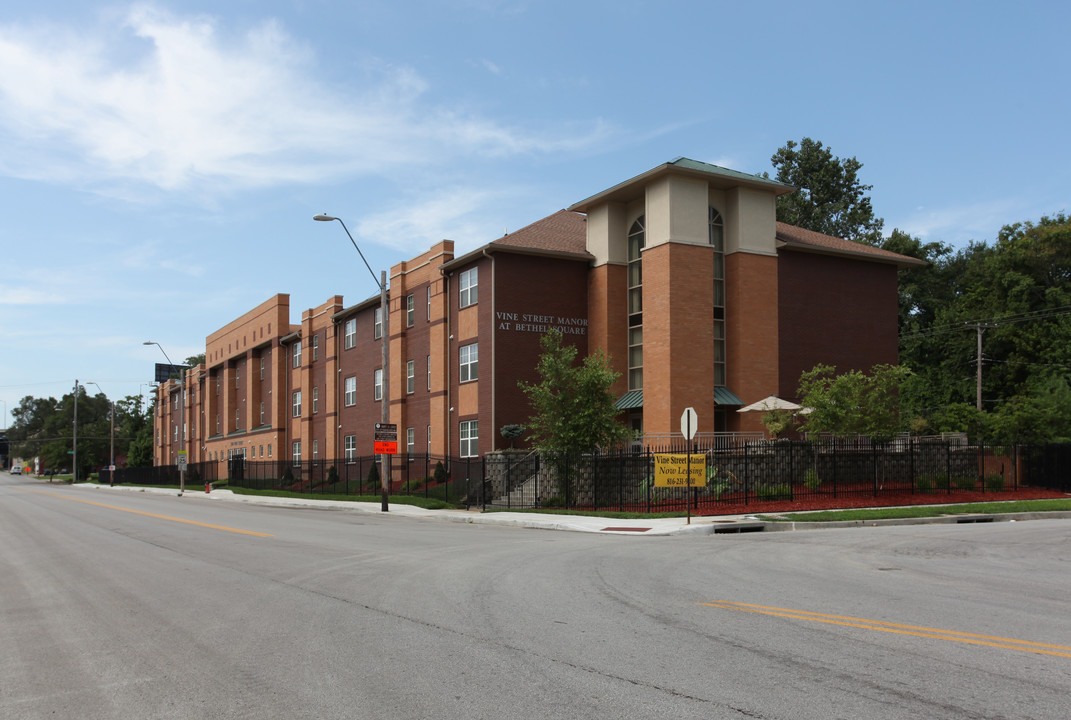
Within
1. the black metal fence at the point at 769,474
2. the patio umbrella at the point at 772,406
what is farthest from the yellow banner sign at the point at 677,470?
the patio umbrella at the point at 772,406

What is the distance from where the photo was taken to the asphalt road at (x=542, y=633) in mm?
6270

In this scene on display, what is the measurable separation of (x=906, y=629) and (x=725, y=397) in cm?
2810

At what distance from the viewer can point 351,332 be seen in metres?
54.4

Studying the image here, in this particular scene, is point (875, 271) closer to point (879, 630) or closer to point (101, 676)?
point (879, 630)

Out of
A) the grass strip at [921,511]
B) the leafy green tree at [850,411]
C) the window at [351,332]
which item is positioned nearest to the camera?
the grass strip at [921,511]

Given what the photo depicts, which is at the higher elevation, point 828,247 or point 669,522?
point 828,247

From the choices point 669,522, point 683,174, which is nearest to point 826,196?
point 683,174

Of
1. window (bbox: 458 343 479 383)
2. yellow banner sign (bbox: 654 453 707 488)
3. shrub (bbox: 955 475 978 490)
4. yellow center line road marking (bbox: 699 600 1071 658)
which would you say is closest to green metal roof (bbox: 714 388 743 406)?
shrub (bbox: 955 475 978 490)

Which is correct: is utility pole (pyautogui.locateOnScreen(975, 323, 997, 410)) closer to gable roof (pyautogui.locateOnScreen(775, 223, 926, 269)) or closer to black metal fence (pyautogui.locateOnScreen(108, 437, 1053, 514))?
gable roof (pyautogui.locateOnScreen(775, 223, 926, 269))

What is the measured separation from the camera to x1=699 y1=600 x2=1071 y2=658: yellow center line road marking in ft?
25.4

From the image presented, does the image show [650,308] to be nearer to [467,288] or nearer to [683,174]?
[683,174]

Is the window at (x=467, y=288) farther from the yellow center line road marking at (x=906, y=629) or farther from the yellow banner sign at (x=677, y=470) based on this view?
the yellow center line road marking at (x=906, y=629)

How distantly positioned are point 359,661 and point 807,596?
5718mm

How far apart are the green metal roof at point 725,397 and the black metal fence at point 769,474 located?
4.40 metres
